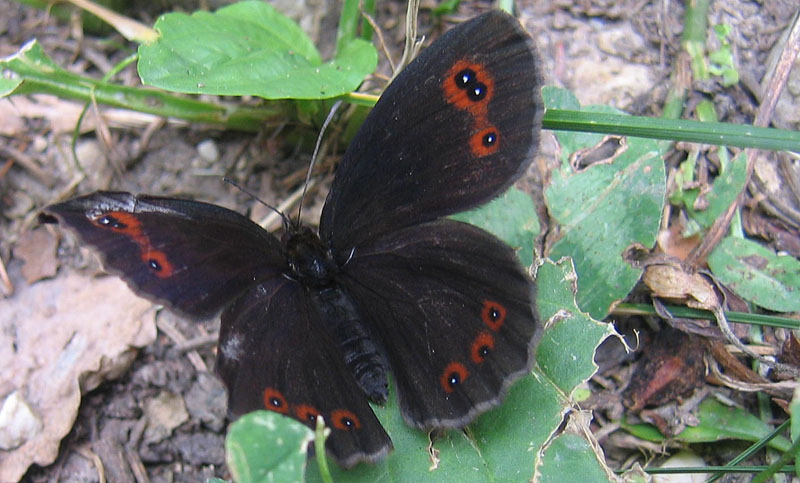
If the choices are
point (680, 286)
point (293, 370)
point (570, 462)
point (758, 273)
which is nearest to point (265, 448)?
point (293, 370)

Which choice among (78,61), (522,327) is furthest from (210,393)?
(78,61)

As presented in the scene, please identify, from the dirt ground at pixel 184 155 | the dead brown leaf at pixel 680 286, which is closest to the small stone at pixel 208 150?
the dirt ground at pixel 184 155

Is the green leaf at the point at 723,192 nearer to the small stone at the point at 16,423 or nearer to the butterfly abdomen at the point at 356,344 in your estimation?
the butterfly abdomen at the point at 356,344

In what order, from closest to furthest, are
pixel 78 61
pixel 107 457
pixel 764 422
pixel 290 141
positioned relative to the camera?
pixel 764 422, pixel 107 457, pixel 290 141, pixel 78 61

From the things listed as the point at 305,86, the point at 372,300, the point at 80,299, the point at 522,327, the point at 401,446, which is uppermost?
the point at 305,86

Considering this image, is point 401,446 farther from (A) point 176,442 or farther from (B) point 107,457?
(B) point 107,457

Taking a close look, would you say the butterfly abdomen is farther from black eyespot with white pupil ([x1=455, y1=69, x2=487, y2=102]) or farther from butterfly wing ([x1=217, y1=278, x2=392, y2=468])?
black eyespot with white pupil ([x1=455, y1=69, x2=487, y2=102])

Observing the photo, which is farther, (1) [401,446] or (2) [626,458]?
(2) [626,458]
